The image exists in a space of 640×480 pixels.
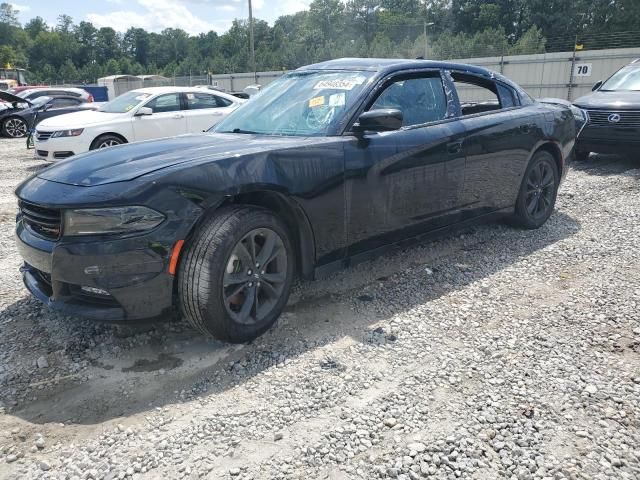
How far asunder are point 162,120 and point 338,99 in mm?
7084

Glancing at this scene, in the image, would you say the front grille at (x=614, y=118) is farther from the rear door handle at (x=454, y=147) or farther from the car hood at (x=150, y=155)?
the car hood at (x=150, y=155)

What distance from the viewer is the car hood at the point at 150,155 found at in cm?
294

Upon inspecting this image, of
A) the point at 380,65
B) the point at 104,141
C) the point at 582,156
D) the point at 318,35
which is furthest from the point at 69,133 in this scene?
the point at 318,35

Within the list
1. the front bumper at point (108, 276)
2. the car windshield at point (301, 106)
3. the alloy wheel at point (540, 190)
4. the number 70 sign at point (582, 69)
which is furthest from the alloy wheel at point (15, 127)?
the number 70 sign at point (582, 69)

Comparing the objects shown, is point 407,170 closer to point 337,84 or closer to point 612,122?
point 337,84

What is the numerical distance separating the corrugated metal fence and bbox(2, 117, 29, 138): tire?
17.2 m

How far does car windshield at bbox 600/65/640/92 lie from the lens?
362 inches

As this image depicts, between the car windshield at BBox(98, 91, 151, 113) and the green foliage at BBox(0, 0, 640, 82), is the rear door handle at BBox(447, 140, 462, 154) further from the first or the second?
the green foliage at BBox(0, 0, 640, 82)

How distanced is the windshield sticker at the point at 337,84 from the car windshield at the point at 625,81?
7.32 metres

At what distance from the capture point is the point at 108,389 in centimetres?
281

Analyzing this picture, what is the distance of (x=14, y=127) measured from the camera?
1521 centimetres

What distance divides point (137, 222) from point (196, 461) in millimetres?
1216

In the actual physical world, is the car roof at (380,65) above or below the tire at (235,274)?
above

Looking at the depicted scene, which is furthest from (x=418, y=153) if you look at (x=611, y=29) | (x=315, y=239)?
(x=611, y=29)
